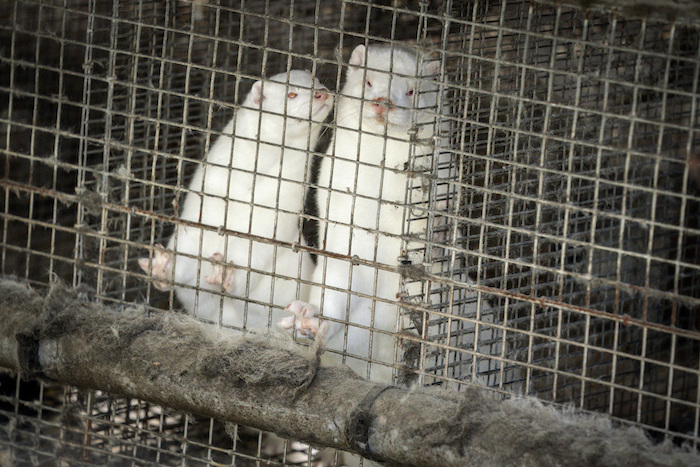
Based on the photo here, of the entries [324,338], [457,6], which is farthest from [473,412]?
[457,6]

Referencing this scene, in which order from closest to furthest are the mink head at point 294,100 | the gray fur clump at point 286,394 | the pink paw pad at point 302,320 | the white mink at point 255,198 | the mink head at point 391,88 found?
the gray fur clump at point 286,394 < the pink paw pad at point 302,320 < the mink head at point 391,88 < the mink head at point 294,100 < the white mink at point 255,198

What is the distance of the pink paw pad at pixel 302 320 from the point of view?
2490 millimetres

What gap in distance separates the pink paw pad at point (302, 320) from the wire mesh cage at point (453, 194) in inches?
2.9

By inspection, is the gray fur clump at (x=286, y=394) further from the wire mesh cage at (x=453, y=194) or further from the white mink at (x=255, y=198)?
the white mink at (x=255, y=198)

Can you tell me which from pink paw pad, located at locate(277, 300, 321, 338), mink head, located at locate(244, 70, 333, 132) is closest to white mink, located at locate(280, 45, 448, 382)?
mink head, located at locate(244, 70, 333, 132)

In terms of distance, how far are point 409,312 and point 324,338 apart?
0.85ft

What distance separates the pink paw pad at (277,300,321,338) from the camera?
249 centimetres

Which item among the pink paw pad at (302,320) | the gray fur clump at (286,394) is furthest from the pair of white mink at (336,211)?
the gray fur clump at (286,394)

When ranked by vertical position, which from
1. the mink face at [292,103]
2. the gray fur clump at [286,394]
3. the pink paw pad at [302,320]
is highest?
the mink face at [292,103]

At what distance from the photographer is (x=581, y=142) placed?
1982mm

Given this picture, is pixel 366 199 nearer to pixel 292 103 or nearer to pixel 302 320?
pixel 302 320

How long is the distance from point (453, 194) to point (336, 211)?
72 cm

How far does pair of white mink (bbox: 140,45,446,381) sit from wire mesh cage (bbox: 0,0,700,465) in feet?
0.21

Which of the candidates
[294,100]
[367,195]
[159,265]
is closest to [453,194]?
[367,195]
